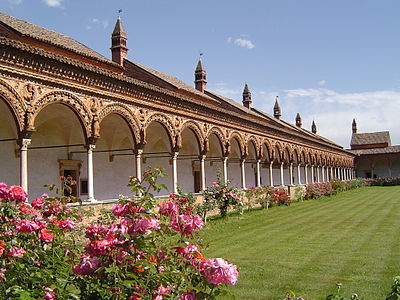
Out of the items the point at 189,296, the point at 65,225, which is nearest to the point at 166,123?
the point at 65,225

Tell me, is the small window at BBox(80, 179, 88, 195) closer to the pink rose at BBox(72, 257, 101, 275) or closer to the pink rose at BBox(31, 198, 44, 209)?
the pink rose at BBox(31, 198, 44, 209)

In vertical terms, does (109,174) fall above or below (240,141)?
below

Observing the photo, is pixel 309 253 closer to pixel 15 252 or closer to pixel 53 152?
pixel 15 252

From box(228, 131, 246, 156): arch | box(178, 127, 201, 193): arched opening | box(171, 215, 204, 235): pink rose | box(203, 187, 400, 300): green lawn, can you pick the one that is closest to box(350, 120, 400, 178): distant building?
box(228, 131, 246, 156): arch

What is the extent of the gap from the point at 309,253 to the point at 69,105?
8264mm

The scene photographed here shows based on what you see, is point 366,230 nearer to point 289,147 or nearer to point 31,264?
point 31,264

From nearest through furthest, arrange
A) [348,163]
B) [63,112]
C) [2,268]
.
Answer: [2,268] < [63,112] < [348,163]

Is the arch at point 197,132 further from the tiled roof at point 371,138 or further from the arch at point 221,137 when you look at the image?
the tiled roof at point 371,138

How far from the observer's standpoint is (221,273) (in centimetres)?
296

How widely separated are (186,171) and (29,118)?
589 inches

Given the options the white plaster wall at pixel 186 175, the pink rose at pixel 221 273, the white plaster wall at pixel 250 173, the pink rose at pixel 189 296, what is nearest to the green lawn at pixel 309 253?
the pink rose at pixel 189 296

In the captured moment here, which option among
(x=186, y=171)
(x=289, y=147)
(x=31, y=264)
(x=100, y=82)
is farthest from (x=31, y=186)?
(x=289, y=147)

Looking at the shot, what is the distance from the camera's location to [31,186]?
53.4ft

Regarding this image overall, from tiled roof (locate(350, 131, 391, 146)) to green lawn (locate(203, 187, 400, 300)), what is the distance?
61006 mm
